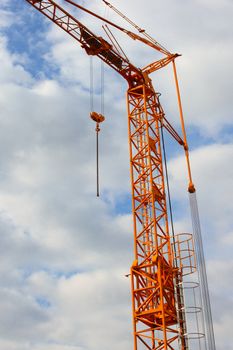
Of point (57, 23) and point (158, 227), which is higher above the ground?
point (57, 23)

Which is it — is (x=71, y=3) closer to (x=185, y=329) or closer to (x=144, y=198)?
(x=144, y=198)

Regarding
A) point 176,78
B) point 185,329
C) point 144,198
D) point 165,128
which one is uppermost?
point 176,78

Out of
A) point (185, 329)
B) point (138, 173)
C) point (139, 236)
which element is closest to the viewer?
point (185, 329)

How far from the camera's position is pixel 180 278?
34094 mm

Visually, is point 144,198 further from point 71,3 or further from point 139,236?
point 71,3

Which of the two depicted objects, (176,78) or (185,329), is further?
(176,78)

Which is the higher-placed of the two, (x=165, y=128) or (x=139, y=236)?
(x=165, y=128)

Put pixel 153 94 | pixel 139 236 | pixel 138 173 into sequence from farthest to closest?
1. pixel 153 94
2. pixel 138 173
3. pixel 139 236

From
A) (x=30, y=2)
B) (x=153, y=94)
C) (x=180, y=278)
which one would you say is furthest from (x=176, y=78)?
(x=180, y=278)

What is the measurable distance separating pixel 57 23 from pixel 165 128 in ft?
36.6

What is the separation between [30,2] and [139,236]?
17.1 meters

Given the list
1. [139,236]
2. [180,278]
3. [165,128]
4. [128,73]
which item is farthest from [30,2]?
[180,278]

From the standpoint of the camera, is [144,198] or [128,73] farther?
[128,73]

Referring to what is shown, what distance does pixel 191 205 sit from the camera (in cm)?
3859
